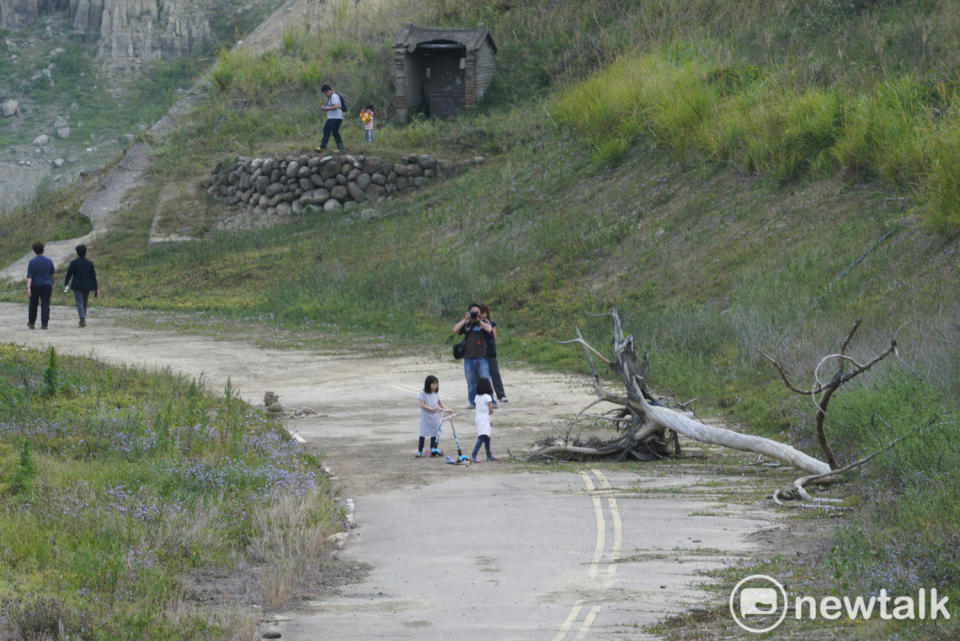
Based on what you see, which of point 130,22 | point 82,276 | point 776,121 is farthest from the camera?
point 130,22

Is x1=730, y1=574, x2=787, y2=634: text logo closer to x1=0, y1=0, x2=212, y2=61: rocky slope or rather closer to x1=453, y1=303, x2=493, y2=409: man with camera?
x1=453, y1=303, x2=493, y2=409: man with camera

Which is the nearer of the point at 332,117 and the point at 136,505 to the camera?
the point at 136,505

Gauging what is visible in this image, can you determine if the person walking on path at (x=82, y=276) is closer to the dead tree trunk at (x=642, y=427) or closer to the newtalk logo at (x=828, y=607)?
the dead tree trunk at (x=642, y=427)

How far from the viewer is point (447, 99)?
1647 inches

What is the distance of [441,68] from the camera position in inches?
1649

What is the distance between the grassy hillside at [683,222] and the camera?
16609mm

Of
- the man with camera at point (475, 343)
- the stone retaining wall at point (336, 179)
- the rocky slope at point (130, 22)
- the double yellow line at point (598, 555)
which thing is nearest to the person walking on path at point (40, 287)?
the stone retaining wall at point (336, 179)

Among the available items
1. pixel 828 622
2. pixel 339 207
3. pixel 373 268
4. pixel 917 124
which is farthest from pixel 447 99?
pixel 828 622

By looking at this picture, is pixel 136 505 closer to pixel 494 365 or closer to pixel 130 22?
pixel 494 365

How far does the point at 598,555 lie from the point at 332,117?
29.2m

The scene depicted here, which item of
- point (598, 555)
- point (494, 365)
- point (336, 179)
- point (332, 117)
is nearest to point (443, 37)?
point (332, 117)

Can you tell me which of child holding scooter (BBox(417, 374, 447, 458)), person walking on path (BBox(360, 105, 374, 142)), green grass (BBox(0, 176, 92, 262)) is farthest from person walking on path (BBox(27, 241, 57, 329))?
child holding scooter (BBox(417, 374, 447, 458))

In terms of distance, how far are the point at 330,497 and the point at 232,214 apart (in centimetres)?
2782

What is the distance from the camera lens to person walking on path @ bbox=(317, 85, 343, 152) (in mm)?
38156
